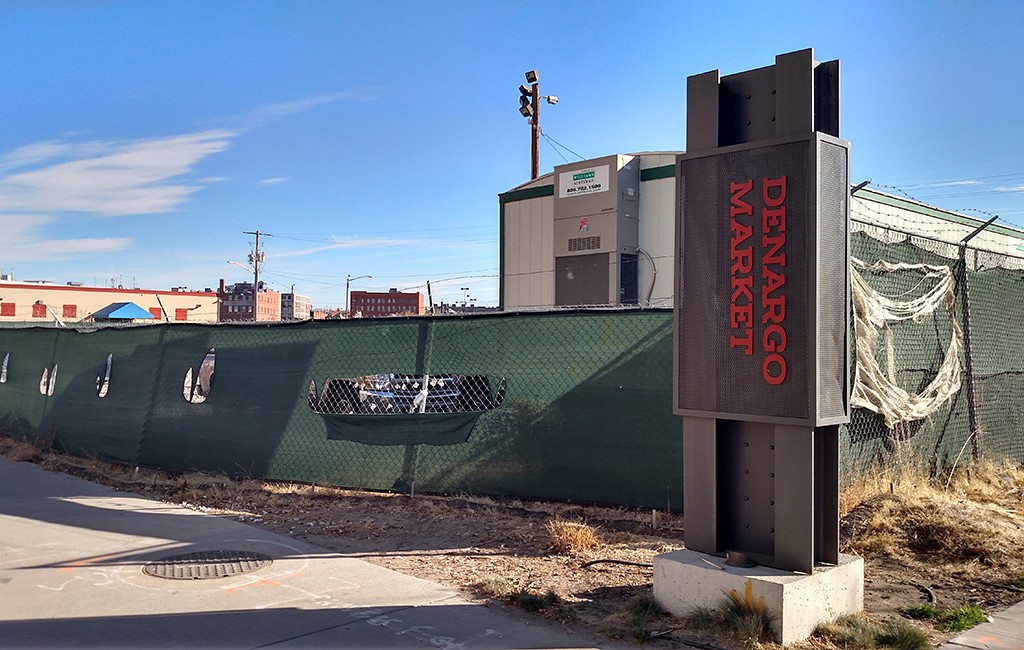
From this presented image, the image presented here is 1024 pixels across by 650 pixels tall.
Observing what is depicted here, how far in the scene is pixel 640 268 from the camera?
16438 millimetres

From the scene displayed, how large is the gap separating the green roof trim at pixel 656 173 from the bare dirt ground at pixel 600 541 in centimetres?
890

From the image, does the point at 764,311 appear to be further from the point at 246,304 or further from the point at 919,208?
the point at 246,304

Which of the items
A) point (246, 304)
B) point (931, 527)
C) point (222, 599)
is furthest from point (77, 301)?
point (931, 527)

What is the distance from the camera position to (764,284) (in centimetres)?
451

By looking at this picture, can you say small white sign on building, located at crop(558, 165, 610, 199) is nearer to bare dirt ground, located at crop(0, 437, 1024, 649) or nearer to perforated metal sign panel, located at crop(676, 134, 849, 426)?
bare dirt ground, located at crop(0, 437, 1024, 649)

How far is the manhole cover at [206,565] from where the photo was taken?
226 inches

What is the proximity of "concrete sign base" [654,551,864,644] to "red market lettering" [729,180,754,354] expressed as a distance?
1.25 m

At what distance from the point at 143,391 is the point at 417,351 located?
431 cm

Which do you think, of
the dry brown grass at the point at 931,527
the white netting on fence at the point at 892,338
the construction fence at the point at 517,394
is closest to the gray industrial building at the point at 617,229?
the construction fence at the point at 517,394

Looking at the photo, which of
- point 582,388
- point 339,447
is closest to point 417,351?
point 339,447

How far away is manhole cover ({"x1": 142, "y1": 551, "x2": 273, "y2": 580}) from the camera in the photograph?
574 cm

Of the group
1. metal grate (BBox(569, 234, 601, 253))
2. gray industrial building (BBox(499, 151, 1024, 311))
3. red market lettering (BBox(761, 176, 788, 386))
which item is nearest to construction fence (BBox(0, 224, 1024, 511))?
red market lettering (BBox(761, 176, 788, 386))

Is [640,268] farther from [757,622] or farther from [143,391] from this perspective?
[757,622]

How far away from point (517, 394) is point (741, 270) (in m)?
3.37
